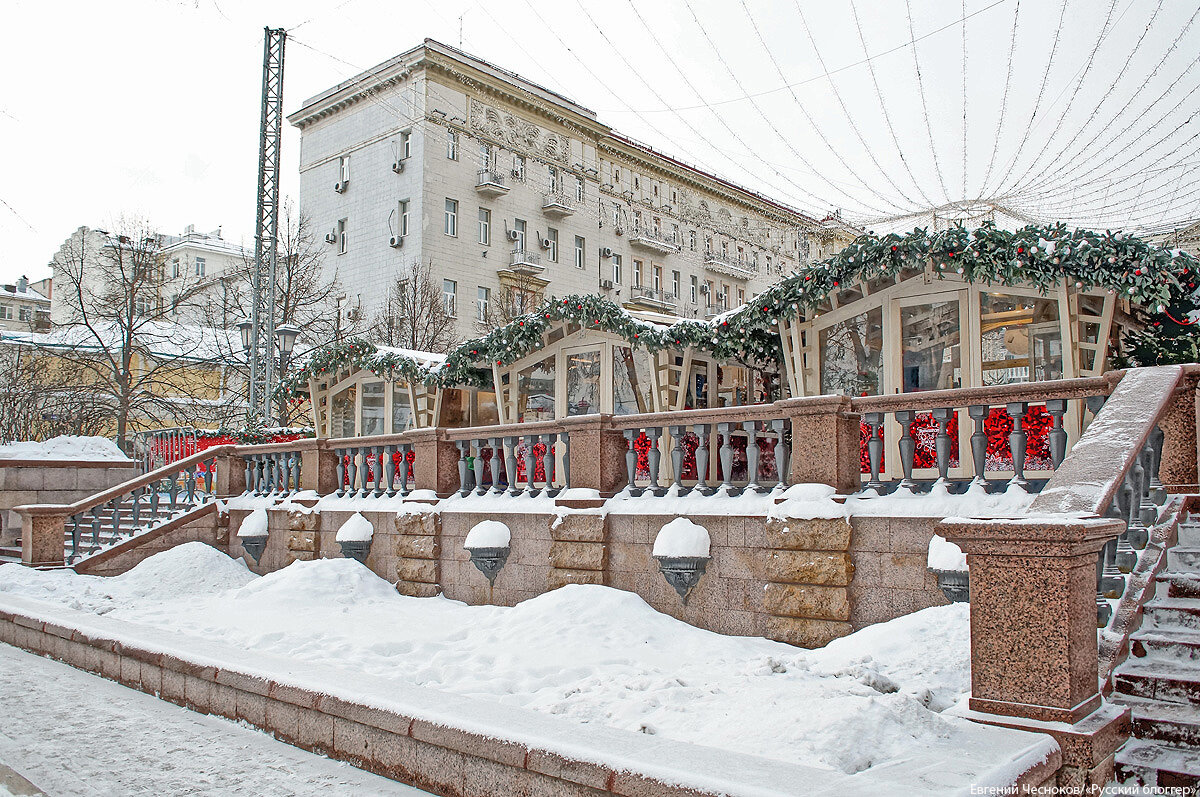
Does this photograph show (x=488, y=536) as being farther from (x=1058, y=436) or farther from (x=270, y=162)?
(x=270, y=162)

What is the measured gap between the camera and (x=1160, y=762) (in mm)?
4555

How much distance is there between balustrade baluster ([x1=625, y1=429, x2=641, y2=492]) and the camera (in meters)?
9.19

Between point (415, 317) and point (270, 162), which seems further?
point (415, 317)

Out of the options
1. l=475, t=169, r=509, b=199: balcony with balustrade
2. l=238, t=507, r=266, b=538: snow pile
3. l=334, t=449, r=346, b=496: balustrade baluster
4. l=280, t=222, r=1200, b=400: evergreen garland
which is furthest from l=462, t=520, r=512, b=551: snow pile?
l=475, t=169, r=509, b=199: balcony with balustrade

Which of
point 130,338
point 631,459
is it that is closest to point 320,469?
point 631,459

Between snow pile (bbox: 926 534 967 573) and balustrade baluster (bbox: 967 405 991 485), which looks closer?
snow pile (bbox: 926 534 967 573)

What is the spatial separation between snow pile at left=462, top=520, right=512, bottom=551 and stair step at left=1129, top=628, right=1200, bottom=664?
6070 mm

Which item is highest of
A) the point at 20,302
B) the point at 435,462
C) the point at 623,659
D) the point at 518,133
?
the point at 518,133

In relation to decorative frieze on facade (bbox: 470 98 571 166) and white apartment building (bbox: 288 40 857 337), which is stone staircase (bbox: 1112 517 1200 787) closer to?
white apartment building (bbox: 288 40 857 337)

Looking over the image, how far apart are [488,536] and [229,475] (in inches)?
280

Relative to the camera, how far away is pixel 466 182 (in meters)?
37.6

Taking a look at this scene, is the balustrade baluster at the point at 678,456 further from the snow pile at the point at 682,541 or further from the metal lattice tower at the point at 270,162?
the metal lattice tower at the point at 270,162

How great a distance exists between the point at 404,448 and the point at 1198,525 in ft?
28.5

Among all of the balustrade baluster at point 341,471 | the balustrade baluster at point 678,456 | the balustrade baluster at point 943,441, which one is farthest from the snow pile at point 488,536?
the balustrade baluster at point 943,441
